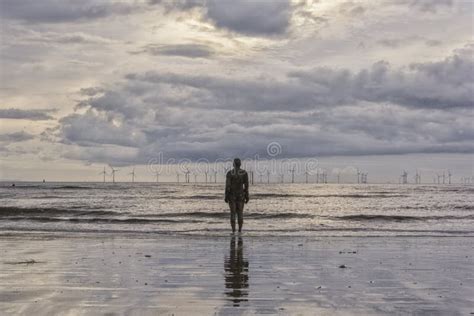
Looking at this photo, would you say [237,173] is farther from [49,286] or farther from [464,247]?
[49,286]

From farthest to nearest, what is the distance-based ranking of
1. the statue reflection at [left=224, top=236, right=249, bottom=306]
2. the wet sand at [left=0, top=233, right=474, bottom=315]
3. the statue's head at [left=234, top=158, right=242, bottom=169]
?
the statue's head at [left=234, top=158, right=242, bottom=169], the statue reflection at [left=224, top=236, right=249, bottom=306], the wet sand at [left=0, top=233, right=474, bottom=315]

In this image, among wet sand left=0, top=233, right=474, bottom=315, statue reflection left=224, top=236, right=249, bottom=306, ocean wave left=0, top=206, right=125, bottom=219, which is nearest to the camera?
wet sand left=0, top=233, right=474, bottom=315

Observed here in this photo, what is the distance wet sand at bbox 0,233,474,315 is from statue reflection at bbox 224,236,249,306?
0.06 ft

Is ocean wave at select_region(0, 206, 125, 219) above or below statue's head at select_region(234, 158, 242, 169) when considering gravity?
below

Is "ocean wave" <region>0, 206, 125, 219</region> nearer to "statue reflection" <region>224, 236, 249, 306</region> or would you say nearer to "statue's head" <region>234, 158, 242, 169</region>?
"statue's head" <region>234, 158, 242, 169</region>

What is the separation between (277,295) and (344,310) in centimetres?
130

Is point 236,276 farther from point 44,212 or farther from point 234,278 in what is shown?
point 44,212

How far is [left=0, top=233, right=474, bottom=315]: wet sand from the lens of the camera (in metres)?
8.18

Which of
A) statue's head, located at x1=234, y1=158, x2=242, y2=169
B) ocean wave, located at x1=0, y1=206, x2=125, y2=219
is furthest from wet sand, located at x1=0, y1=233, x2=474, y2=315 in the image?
ocean wave, located at x1=0, y1=206, x2=125, y2=219

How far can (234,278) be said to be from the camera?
35.3 feet

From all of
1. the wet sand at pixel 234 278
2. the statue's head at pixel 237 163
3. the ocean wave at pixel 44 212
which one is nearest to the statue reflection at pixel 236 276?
the wet sand at pixel 234 278

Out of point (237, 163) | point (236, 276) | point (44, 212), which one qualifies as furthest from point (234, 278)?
point (44, 212)

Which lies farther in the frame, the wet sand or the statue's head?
the statue's head

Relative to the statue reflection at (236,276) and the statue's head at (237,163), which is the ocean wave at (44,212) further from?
the statue reflection at (236,276)
